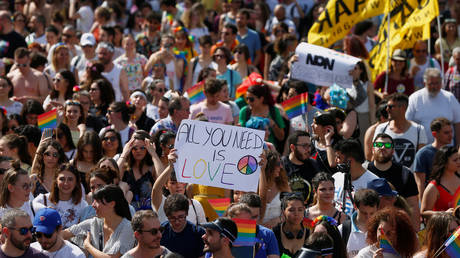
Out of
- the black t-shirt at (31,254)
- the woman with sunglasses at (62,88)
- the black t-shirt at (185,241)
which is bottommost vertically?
the black t-shirt at (31,254)

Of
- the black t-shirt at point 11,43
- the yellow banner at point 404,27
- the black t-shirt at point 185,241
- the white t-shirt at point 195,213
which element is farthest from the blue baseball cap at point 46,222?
the black t-shirt at point 11,43

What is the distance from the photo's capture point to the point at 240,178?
8898mm

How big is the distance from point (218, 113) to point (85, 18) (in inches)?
254

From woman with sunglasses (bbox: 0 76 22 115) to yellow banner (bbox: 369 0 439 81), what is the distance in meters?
4.59

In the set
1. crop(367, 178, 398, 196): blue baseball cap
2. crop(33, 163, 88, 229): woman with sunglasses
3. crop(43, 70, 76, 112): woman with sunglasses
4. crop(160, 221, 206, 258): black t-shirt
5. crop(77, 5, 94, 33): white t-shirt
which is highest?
crop(77, 5, 94, 33): white t-shirt

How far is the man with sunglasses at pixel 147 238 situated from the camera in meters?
7.59

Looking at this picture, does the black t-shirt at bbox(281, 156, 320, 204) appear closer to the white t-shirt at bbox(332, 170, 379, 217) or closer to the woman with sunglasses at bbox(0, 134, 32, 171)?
the white t-shirt at bbox(332, 170, 379, 217)

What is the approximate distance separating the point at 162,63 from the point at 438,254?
688 centimetres

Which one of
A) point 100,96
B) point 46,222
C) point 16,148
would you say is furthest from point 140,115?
point 46,222

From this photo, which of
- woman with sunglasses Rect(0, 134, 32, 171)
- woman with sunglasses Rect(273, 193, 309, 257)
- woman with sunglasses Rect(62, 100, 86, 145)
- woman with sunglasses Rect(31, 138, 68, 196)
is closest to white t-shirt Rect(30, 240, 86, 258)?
woman with sunglasses Rect(273, 193, 309, 257)

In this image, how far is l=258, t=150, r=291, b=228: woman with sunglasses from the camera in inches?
364

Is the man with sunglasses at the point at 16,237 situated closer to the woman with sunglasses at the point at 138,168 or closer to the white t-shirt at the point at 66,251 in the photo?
the white t-shirt at the point at 66,251

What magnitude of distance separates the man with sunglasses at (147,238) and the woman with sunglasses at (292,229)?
1.21 m

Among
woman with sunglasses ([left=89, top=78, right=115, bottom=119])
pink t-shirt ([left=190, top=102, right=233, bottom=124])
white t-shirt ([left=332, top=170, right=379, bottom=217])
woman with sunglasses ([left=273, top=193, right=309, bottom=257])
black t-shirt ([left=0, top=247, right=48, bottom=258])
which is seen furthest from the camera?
woman with sunglasses ([left=89, top=78, right=115, bottom=119])
